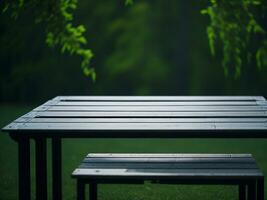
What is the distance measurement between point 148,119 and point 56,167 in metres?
1.16

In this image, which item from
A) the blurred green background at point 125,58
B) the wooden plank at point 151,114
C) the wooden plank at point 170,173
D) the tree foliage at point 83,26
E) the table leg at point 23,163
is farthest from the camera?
the blurred green background at point 125,58

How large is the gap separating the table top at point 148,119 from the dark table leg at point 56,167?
27 centimetres

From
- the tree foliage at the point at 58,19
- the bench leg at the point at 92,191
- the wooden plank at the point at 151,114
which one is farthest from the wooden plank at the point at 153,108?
the tree foliage at the point at 58,19

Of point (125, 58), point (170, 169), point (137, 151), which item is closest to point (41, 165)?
point (170, 169)

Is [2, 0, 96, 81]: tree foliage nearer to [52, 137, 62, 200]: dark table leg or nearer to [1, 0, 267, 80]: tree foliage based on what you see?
[1, 0, 267, 80]: tree foliage

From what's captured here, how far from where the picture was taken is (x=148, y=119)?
4355 mm

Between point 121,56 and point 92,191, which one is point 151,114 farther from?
point 121,56

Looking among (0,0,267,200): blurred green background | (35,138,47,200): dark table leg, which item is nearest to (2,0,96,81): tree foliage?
(35,138,47,200): dark table leg

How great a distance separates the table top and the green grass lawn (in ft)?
3.93

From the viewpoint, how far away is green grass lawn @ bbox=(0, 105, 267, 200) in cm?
659

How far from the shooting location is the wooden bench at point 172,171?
13.5 feet

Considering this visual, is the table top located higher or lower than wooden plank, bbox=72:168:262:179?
higher

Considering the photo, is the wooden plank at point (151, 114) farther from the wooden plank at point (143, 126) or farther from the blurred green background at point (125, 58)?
the blurred green background at point (125, 58)

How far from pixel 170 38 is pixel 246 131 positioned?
14972 millimetres
